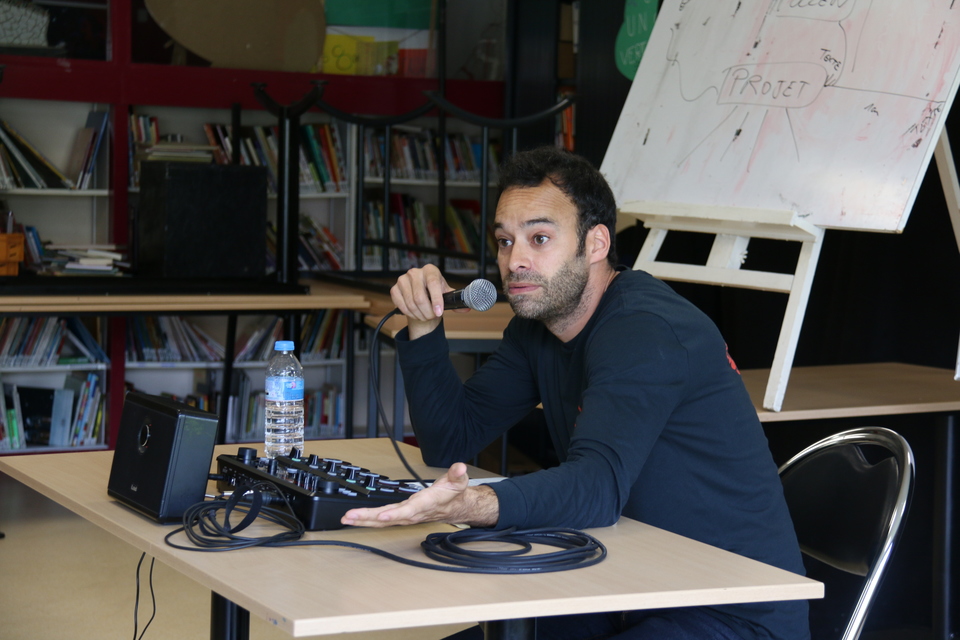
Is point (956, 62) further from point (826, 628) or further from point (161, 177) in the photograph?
point (161, 177)

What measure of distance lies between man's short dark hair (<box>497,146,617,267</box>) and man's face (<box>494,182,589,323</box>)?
0.04ft

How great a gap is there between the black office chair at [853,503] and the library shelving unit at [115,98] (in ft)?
11.3

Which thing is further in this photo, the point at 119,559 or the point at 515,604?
the point at 119,559

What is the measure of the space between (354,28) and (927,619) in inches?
147

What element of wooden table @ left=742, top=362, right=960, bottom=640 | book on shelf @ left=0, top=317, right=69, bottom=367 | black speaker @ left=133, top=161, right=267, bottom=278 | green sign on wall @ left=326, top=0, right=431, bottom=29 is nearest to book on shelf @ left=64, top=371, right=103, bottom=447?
book on shelf @ left=0, top=317, right=69, bottom=367

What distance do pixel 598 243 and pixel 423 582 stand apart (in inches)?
32.9

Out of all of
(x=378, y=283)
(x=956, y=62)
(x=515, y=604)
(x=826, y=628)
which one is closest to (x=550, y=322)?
(x=515, y=604)

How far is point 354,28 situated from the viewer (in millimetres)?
5078

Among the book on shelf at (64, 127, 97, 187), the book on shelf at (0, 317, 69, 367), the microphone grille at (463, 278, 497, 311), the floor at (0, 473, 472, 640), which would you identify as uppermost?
the book on shelf at (64, 127, 97, 187)

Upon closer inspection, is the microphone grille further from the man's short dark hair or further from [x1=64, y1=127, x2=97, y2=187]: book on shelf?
[x1=64, y1=127, x2=97, y2=187]: book on shelf

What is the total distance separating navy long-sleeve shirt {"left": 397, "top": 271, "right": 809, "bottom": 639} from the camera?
1.31m

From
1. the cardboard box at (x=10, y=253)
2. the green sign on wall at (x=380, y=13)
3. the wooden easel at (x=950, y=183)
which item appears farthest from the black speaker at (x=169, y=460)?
the green sign on wall at (x=380, y=13)

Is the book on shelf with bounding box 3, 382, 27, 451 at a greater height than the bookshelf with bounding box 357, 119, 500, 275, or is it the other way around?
the bookshelf with bounding box 357, 119, 500, 275

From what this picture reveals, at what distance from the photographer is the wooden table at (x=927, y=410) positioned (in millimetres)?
2264
